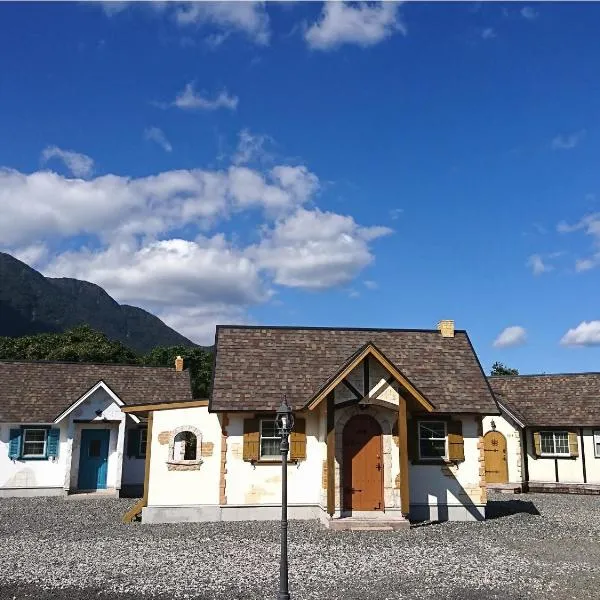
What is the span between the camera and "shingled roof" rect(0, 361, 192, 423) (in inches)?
977

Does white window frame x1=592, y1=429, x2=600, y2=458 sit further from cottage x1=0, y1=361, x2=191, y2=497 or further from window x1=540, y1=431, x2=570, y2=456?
cottage x1=0, y1=361, x2=191, y2=497

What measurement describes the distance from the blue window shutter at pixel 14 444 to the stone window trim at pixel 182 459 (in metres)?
9.93

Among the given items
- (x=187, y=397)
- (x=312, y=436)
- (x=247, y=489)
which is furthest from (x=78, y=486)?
(x=312, y=436)

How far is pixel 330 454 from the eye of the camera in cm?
1661

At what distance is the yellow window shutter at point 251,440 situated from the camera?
17.6 metres

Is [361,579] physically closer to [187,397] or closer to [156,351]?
[187,397]

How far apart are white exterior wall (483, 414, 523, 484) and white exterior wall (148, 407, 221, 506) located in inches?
606

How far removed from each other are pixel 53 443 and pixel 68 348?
33554 millimetres

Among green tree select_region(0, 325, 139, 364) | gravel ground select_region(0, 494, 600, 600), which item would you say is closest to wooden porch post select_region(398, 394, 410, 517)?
gravel ground select_region(0, 494, 600, 600)

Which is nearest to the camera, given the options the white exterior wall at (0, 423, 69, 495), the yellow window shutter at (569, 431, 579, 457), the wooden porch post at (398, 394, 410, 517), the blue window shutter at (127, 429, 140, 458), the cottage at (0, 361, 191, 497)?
the wooden porch post at (398, 394, 410, 517)

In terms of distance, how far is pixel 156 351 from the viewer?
65625 millimetres

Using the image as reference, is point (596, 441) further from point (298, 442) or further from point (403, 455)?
point (298, 442)

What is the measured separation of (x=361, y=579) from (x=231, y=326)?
1159cm

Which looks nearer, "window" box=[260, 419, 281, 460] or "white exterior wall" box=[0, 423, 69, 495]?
"window" box=[260, 419, 281, 460]
